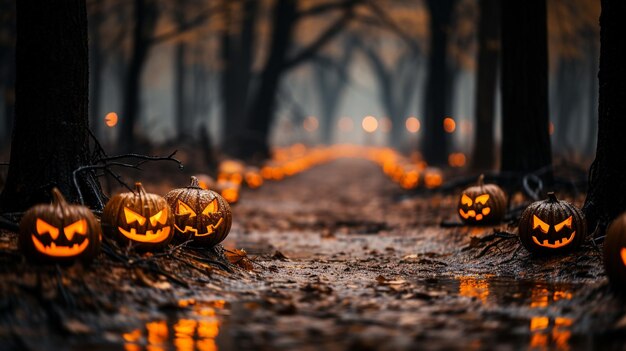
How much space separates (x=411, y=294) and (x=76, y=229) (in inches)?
109

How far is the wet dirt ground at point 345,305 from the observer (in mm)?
5094

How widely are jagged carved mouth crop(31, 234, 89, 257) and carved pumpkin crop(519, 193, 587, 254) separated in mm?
4549

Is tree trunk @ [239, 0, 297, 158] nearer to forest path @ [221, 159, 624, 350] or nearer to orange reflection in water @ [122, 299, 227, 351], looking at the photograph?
forest path @ [221, 159, 624, 350]

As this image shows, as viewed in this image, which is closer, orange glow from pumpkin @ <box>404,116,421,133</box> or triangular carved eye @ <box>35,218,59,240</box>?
triangular carved eye @ <box>35,218,59,240</box>

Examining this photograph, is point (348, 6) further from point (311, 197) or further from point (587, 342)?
point (587, 342)

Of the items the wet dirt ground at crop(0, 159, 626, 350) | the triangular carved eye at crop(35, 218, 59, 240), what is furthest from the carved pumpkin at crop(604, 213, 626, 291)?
the triangular carved eye at crop(35, 218, 59, 240)

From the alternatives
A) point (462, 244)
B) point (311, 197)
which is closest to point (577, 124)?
point (311, 197)

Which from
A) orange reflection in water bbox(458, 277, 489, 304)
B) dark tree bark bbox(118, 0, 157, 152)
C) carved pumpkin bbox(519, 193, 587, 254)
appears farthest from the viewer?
dark tree bark bbox(118, 0, 157, 152)

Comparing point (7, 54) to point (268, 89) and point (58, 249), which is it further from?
point (58, 249)

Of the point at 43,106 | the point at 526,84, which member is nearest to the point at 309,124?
the point at 526,84

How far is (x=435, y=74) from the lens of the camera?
26.3 meters

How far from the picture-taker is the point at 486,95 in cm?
2091

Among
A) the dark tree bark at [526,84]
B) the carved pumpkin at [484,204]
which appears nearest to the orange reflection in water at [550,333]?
the carved pumpkin at [484,204]

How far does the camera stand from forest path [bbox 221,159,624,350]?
5.20 m
